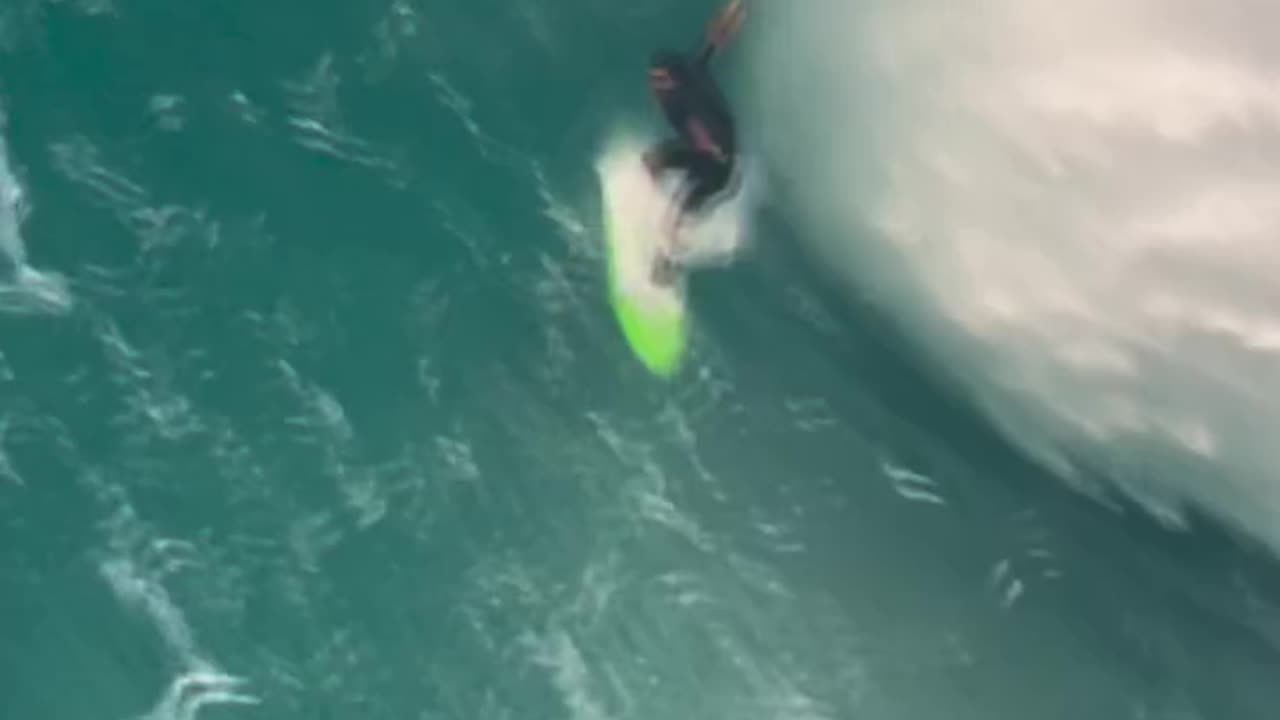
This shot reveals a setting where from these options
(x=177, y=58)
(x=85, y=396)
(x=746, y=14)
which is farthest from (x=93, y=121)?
(x=746, y=14)

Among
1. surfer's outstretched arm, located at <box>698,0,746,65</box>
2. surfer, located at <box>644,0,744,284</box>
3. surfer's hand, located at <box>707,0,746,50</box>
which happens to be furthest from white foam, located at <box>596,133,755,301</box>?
surfer's hand, located at <box>707,0,746,50</box>

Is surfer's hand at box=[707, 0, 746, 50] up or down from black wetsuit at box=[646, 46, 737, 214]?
up

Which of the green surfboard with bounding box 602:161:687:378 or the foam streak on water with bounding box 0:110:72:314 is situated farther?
the green surfboard with bounding box 602:161:687:378

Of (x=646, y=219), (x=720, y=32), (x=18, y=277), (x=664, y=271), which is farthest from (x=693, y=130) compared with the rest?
(x=18, y=277)

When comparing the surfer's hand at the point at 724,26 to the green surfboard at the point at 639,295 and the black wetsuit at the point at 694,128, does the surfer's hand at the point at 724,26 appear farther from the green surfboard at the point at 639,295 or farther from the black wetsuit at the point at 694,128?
the green surfboard at the point at 639,295

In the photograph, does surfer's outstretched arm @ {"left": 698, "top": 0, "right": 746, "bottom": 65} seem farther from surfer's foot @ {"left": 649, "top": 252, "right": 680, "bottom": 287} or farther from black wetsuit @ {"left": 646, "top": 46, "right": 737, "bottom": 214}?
surfer's foot @ {"left": 649, "top": 252, "right": 680, "bottom": 287}

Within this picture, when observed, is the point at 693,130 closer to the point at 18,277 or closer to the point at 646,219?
the point at 646,219
